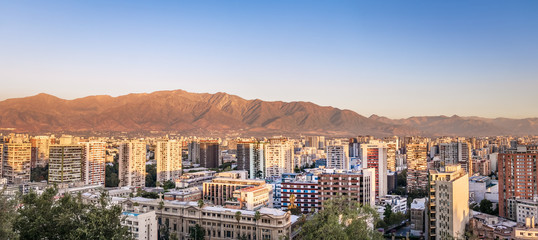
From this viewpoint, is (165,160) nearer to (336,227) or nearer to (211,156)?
(211,156)

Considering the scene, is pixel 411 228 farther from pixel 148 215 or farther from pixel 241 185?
pixel 148 215

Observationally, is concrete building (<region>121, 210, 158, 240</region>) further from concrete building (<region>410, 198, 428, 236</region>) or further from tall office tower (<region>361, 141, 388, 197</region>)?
tall office tower (<region>361, 141, 388, 197</region>)

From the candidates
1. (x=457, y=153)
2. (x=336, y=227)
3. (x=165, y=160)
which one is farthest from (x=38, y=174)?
(x=457, y=153)

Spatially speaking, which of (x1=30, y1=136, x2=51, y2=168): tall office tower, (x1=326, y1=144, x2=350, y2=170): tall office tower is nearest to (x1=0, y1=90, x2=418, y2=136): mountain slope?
(x1=30, y1=136, x2=51, y2=168): tall office tower

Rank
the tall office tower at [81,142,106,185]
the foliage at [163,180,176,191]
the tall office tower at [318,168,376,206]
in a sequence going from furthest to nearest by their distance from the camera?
the foliage at [163,180,176,191]
the tall office tower at [81,142,106,185]
the tall office tower at [318,168,376,206]

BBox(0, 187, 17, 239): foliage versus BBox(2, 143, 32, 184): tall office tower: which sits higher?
BBox(0, 187, 17, 239): foliage

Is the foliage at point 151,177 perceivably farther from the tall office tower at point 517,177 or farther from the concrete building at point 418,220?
the tall office tower at point 517,177
